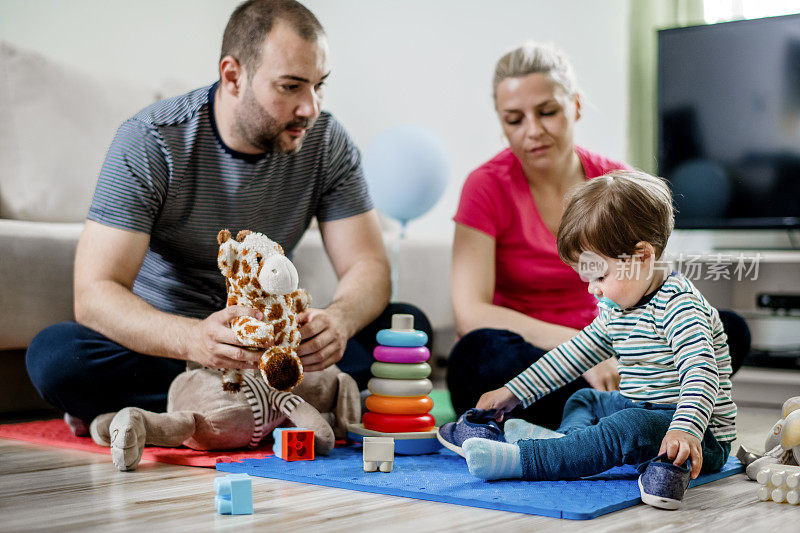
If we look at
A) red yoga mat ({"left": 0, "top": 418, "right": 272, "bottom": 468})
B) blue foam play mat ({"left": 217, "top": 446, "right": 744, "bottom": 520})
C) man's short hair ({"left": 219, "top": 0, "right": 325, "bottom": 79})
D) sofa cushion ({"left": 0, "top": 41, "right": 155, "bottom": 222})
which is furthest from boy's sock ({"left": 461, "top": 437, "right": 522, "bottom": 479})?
sofa cushion ({"left": 0, "top": 41, "right": 155, "bottom": 222})

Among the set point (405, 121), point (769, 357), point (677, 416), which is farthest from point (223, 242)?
point (405, 121)

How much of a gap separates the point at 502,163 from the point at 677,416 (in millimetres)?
887

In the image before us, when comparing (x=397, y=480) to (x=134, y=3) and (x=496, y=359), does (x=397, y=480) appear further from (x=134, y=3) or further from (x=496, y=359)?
(x=134, y=3)

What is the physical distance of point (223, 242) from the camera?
141 cm

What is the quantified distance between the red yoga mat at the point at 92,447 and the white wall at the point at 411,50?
61.2 inches

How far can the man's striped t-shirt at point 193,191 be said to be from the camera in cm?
159

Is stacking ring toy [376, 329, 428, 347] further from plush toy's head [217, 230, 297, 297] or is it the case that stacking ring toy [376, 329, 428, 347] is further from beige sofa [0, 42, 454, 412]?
beige sofa [0, 42, 454, 412]

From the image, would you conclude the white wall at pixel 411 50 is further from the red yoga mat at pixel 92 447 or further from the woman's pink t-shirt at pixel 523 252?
the red yoga mat at pixel 92 447

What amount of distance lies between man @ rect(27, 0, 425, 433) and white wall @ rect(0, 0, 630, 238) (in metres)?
1.52

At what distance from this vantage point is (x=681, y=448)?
115 centimetres

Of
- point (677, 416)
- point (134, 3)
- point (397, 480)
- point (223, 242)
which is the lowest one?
point (397, 480)

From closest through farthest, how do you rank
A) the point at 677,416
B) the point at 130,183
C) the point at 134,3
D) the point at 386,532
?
the point at 386,532 → the point at 677,416 → the point at 130,183 → the point at 134,3

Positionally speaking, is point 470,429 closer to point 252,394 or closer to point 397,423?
point 397,423

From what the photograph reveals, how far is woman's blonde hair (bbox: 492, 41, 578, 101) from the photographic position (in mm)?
1827
